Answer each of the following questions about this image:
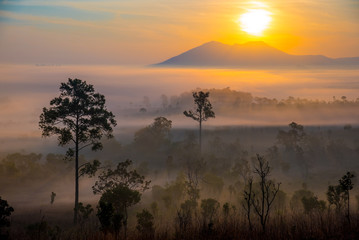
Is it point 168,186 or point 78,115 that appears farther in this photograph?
point 168,186

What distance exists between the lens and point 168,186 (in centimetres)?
6562

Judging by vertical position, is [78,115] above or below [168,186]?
above

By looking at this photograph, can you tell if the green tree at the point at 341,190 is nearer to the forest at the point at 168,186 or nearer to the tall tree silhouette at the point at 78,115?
the forest at the point at 168,186

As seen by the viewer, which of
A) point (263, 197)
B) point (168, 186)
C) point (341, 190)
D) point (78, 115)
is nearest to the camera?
point (263, 197)

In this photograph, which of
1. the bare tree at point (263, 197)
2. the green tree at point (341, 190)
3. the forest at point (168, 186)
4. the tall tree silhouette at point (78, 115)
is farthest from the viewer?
the tall tree silhouette at point (78, 115)

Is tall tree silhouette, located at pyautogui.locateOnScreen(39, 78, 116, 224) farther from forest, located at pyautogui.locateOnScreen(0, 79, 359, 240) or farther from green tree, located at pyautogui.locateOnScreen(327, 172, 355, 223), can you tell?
green tree, located at pyautogui.locateOnScreen(327, 172, 355, 223)

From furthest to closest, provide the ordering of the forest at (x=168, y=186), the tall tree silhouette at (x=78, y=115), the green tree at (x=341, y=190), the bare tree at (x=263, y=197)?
1. the tall tree silhouette at (x=78, y=115)
2. the green tree at (x=341, y=190)
3. the forest at (x=168, y=186)
4. the bare tree at (x=263, y=197)

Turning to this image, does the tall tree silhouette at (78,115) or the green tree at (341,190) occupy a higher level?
the tall tree silhouette at (78,115)

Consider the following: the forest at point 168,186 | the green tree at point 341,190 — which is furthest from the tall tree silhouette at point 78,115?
the green tree at point 341,190

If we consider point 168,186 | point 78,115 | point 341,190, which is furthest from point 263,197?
point 168,186

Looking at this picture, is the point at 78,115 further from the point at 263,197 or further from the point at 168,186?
the point at 168,186

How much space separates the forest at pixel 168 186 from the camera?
18.5 metres

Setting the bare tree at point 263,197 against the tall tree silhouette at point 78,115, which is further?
the tall tree silhouette at point 78,115

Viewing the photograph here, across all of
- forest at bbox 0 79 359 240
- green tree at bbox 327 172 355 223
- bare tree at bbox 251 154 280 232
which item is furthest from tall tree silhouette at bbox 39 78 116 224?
green tree at bbox 327 172 355 223
